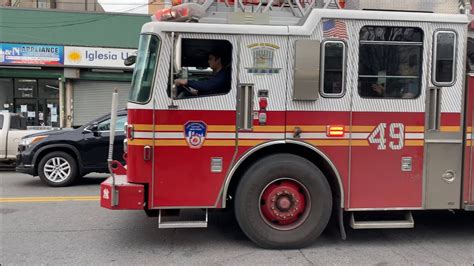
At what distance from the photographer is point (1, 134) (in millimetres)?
11805

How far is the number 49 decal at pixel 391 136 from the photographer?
5.20 metres

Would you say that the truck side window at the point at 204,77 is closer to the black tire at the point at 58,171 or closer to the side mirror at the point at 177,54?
the side mirror at the point at 177,54

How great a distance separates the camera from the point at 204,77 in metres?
5.48

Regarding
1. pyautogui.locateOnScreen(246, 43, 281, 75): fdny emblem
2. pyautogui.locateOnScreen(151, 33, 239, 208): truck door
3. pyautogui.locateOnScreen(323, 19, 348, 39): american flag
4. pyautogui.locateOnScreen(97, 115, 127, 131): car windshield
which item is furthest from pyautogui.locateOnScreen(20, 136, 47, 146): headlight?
pyautogui.locateOnScreen(323, 19, 348, 39): american flag

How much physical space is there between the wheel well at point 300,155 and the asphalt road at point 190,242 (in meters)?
0.69

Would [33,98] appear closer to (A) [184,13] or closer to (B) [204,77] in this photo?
(B) [204,77]

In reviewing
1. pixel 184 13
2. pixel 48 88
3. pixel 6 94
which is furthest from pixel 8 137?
pixel 6 94

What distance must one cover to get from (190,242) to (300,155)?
5.82 ft

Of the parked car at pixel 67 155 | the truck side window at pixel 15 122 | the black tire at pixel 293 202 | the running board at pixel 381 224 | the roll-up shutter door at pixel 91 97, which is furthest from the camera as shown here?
the roll-up shutter door at pixel 91 97

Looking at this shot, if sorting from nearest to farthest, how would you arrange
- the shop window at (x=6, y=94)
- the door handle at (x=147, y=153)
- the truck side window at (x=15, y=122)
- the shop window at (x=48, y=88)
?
the door handle at (x=147, y=153) < the truck side window at (x=15, y=122) < the shop window at (x=6, y=94) < the shop window at (x=48, y=88)

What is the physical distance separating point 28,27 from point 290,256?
716 inches

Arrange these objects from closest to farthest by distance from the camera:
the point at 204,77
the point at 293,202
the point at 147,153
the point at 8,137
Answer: the point at 147,153
the point at 293,202
the point at 204,77
the point at 8,137

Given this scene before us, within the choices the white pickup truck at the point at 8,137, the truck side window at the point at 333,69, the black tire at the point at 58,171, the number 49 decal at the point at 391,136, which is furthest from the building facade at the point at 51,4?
the number 49 decal at the point at 391,136

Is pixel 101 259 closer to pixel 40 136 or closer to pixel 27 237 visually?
pixel 27 237
